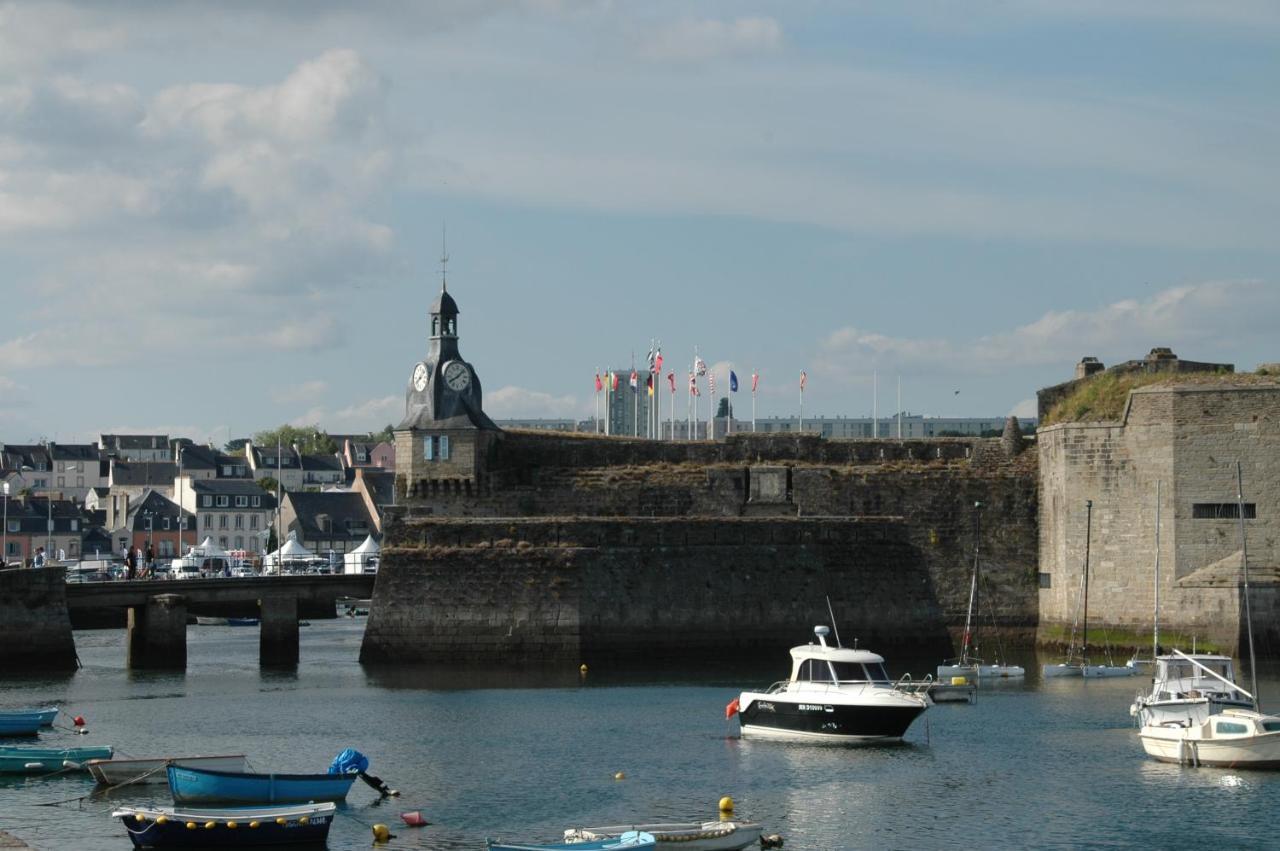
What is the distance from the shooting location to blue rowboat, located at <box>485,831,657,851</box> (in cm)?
3212

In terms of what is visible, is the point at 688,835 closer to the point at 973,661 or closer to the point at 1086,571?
the point at 973,661

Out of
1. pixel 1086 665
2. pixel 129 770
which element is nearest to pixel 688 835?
pixel 129 770

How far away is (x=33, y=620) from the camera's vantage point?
201 feet

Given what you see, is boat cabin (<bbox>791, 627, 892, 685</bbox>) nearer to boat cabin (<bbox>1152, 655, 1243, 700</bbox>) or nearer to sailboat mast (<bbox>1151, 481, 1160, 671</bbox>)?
boat cabin (<bbox>1152, 655, 1243, 700</bbox>)

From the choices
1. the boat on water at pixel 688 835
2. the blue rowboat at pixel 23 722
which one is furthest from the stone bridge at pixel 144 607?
the boat on water at pixel 688 835

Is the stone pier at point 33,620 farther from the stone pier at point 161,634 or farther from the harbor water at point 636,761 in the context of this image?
the stone pier at point 161,634

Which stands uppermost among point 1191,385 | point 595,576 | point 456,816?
point 1191,385

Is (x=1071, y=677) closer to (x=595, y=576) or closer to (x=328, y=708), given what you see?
(x=595, y=576)

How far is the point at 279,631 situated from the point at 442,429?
28.4 ft

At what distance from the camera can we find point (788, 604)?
62.8 meters

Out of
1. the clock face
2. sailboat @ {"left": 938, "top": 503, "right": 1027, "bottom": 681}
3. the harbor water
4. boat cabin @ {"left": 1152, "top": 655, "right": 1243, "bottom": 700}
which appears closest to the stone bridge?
the harbor water

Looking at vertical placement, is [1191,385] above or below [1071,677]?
above

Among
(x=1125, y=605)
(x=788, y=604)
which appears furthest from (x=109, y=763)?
(x=1125, y=605)

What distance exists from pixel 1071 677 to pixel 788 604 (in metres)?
8.73
